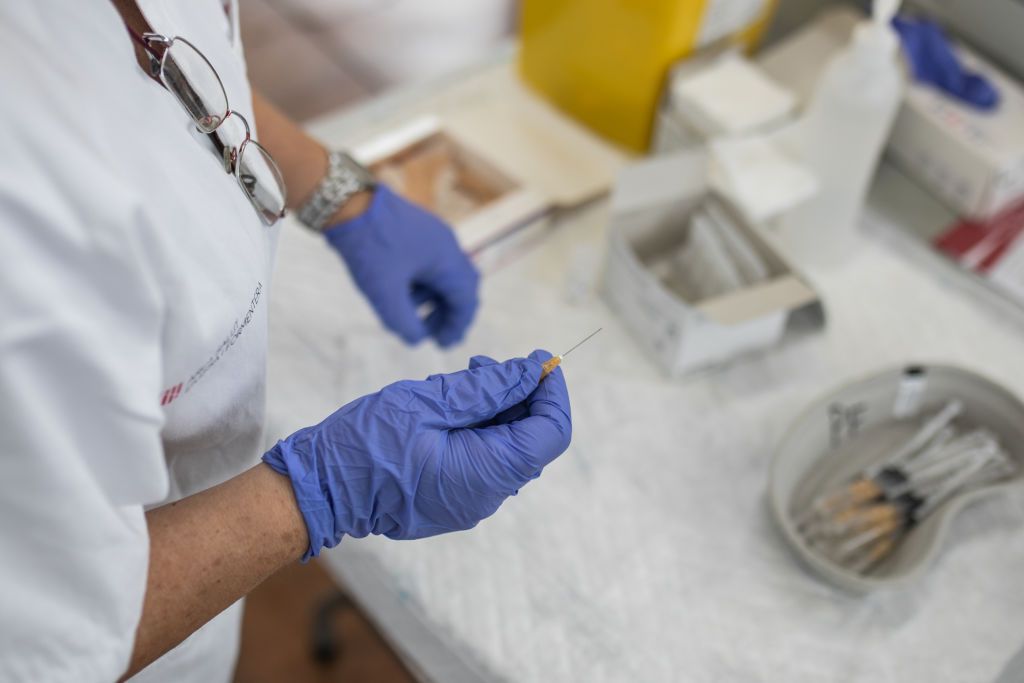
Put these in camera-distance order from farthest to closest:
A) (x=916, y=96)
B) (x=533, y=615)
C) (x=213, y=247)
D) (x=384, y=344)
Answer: (x=916, y=96) < (x=384, y=344) < (x=533, y=615) < (x=213, y=247)

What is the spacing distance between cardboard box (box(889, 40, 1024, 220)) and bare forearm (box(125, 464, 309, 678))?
0.98m

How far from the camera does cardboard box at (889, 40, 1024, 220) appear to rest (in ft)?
3.61

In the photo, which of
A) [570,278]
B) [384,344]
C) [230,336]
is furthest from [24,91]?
[570,278]

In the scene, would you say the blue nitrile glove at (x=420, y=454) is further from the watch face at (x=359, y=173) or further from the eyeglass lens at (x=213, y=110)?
the watch face at (x=359, y=173)

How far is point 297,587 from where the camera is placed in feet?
5.18

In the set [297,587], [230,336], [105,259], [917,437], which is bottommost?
[297,587]

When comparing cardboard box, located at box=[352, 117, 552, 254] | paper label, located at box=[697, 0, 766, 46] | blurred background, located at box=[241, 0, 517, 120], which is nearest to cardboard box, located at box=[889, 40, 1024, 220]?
paper label, located at box=[697, 0, 766, 46]

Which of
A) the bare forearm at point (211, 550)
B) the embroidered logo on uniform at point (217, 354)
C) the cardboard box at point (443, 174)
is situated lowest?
the cardboard box at point (443, 174)

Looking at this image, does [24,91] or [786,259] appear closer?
[24,91]

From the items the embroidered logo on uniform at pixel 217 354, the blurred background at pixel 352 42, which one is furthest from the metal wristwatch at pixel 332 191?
the blurred background at pixel 352 42

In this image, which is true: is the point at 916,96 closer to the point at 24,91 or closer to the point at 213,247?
the point at 213,247

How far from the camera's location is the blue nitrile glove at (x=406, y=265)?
0.96m

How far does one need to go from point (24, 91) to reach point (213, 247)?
0.51ft

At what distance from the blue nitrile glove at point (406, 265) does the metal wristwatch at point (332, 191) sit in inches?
0.8
